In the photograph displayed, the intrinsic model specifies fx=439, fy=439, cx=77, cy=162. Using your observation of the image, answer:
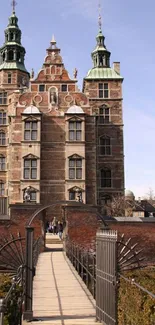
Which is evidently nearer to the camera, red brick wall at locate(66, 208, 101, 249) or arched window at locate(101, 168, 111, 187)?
red brick wall at locate(66, 208, 101, 249)

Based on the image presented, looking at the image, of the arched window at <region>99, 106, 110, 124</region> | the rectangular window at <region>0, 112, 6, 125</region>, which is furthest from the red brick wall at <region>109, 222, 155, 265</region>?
the rectangular window at <region>0, 112, 6, 125</region>

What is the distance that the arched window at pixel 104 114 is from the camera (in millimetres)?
42719

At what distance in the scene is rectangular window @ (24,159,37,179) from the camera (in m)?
36.8

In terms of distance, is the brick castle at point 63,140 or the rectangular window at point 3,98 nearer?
the brick castle at point 63,140

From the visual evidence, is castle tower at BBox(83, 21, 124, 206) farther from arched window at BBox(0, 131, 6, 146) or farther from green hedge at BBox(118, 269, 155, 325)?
green hedge at BBox(118, 269, 155, 325)

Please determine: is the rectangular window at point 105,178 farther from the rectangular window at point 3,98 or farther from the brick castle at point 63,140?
the rectangular window at point 3,98

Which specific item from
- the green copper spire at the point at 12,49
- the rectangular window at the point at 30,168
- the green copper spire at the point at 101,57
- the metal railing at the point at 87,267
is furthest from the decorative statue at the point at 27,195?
the green copper spire at the point at 101,57

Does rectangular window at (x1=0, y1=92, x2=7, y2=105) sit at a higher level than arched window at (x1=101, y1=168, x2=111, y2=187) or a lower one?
higher

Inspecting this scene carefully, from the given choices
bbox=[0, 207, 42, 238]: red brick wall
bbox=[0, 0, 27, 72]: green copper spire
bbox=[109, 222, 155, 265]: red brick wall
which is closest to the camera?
bbox=[0, 207, 42, 238]: red brick wall

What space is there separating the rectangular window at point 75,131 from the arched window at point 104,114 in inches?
216

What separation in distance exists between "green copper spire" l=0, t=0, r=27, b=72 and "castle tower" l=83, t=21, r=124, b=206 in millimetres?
8506

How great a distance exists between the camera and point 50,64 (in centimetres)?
3956

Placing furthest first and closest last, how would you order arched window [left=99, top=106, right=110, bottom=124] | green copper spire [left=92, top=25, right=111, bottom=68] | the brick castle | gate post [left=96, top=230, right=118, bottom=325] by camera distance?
green copper spire [left=92, top=25, right=111, bottom=68] → arched window [left=99, top=106, right=110, bottom=124] → the brick castle → gate post [left=96, top=230, right=118, bottom=325]

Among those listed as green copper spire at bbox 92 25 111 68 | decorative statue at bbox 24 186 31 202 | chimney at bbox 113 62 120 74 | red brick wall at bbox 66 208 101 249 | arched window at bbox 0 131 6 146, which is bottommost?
red brick wall at bbox 66 208 101 249
